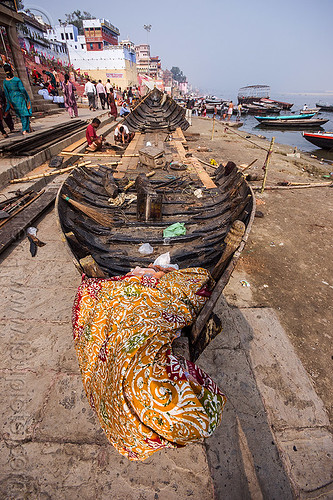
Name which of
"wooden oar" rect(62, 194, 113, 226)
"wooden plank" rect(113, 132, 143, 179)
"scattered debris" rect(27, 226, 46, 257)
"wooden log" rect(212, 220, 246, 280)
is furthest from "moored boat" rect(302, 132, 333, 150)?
"scattered debris" rect(27, 226, 46, 257)

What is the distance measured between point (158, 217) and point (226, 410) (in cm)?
365

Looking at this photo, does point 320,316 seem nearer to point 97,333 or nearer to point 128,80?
point 97,333

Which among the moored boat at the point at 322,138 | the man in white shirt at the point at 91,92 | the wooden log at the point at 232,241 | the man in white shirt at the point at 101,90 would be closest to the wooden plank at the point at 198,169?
the wooden log at the point at 232,241

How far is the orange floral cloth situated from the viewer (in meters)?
1.44

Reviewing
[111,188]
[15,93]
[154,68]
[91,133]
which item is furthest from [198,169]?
[154,68]

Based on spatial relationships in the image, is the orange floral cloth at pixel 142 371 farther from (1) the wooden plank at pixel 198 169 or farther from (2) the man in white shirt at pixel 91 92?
(2) the man in white shirt at pixel 91 92

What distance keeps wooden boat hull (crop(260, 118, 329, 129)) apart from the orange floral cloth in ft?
112

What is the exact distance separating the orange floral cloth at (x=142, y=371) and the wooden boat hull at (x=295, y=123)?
3399 cm

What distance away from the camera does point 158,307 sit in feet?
6.86

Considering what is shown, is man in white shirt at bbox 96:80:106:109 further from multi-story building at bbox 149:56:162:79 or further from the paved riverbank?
multi-story building at bbox 149:56:162:79

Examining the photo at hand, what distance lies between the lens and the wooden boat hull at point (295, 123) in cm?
2809

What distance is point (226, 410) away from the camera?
8.44 ft

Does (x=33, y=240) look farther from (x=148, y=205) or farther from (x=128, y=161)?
(x=128, y=161)

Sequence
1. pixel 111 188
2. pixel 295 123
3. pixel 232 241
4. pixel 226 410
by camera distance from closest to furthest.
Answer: pixel 226 410
pixel 232 241
pixel 111 188
pixel 295 123
